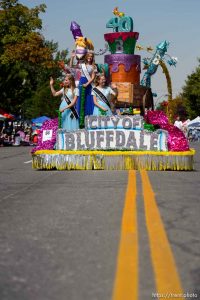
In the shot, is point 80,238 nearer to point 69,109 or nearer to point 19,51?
point 69,109

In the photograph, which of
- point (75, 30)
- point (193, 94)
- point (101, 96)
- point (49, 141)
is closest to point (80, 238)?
point (49, 141)

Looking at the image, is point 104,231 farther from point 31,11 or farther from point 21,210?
point 31,11

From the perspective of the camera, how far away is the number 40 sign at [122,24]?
2969cm

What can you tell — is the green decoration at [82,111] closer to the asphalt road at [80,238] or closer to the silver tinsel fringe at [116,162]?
the silver tinsel fringe at [116,162]

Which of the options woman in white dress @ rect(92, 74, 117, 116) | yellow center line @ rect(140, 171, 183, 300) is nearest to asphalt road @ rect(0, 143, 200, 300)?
yellow center line @ rect(140, 171, 183, 300)

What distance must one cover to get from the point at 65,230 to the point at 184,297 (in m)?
2.47

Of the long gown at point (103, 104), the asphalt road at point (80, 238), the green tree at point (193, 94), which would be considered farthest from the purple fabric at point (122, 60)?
the green tree at point (193, 94)

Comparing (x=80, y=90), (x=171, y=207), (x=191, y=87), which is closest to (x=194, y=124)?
(x=191, y=87)

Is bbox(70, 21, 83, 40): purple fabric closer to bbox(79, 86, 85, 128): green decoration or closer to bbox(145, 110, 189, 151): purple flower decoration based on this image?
bbox(79, 86, 85, 128): green decoration

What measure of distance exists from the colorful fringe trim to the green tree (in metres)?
80.9

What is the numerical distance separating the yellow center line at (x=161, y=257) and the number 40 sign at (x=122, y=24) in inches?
899

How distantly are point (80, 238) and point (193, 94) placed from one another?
9146 cm

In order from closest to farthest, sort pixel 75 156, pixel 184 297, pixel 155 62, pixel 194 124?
pixel 184 297, pixel 75 156, pixel 155 62, pixel 194 124

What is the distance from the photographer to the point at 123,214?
6.90 m
